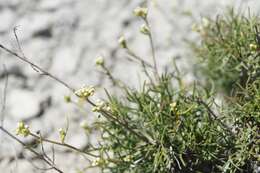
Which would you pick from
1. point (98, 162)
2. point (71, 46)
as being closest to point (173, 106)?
point (98, 162)

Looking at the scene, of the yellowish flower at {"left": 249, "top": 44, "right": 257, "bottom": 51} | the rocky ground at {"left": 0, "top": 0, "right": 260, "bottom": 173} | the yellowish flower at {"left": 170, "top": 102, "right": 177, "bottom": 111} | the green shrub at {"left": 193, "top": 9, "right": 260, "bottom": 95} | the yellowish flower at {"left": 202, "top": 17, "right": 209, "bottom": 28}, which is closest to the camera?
the yellowish flower at {"left": 170, "top": 102, "right": 177, "bottom": 111}

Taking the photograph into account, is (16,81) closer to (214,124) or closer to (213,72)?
(213,72)

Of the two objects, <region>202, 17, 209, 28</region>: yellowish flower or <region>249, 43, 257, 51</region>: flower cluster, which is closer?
<region>249, 43, 257, 51</region>: flower cluster

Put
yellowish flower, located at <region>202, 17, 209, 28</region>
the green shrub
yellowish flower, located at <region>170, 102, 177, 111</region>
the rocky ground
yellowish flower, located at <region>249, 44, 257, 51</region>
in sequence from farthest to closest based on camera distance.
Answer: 1. the rocky ground
2. yellowish flower, located at <region>202, 17, 209, 28</region>
3. the green shrub
4. yellowish flower, located at <region>249, 44, 257, 51</region>
5. yellowish flower, located at <region>170, 102, 177, 111</region>

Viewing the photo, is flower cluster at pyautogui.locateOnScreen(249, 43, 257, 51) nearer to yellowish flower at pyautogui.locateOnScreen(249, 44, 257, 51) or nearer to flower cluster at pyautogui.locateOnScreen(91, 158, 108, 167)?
yellowish flower at pyautogui.locateOnScreen(249, 44, 257, 51)

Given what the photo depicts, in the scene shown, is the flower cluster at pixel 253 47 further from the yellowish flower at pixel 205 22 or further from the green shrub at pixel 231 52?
the yellowish flower at pixel 205 22

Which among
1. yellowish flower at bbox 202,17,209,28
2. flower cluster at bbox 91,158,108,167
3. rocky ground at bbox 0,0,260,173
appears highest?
rocky ground at bbox 0,0,260,173

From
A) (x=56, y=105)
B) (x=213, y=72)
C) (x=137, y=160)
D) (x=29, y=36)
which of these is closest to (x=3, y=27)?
(x=29, y=36)

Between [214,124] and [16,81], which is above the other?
[16,81]

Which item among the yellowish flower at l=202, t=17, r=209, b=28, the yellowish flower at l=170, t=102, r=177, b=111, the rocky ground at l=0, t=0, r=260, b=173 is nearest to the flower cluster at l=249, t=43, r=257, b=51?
the yellowish flower at l=170, t=102, r=177, b=111
